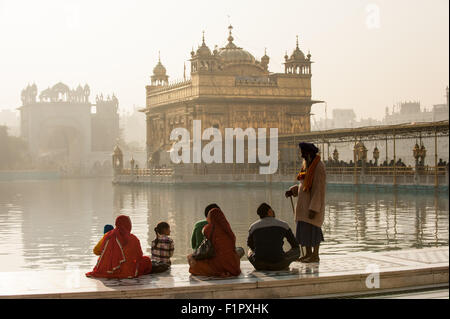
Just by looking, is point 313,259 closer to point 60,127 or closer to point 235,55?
point 235,55

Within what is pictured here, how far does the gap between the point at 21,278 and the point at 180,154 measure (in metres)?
39.7

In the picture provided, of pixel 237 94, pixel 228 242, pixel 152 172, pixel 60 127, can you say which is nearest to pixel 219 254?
pixel 228 242

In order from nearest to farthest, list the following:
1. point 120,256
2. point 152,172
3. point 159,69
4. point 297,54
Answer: point 120,256 < point 152,172 < point 297,54 < point 159,69

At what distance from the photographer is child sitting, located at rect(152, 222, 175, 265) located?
25.5 ft

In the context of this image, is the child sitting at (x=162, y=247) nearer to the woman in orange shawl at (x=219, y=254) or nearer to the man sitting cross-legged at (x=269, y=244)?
the woman in orange shawl at (x=219, y=254)

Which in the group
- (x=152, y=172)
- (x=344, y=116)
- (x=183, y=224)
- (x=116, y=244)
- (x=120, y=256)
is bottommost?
(x=183, y=224)

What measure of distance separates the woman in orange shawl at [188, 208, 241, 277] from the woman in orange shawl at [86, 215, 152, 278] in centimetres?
55

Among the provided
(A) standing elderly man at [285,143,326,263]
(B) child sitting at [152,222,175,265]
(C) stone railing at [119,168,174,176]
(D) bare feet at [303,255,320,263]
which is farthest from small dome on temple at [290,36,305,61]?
(B) child sitting at [152,222,175,265]

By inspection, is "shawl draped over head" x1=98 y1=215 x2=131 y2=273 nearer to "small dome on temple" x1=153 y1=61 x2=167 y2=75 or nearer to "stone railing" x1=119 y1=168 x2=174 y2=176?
"stone railing" x1=119 y1=168 x2=174 y2=176

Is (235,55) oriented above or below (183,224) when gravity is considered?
above

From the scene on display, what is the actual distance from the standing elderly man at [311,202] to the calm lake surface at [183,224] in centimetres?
316

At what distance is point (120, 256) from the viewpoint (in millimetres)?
7082

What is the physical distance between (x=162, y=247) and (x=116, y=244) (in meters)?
0.74
